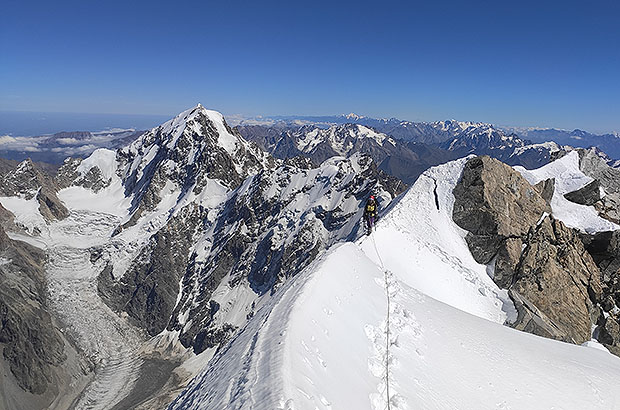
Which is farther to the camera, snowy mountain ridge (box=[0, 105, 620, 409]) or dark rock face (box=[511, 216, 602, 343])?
dark rock face (box=[511, 216, 602, 343])

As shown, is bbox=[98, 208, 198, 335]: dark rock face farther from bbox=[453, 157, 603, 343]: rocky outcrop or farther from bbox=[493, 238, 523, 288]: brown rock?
bbox=[493, 238, 523, 288]: brown rock

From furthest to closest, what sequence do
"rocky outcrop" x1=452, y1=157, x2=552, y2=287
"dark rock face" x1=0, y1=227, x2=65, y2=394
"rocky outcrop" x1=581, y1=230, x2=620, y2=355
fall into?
1. "dark rock face" x1=0, y1=227, x2=65, y2=394
2. "rocky outcrop" x1=452, y1=157, x2=552, y2=287
3. "rocky outcrop" x1=581, y1=230, x2=620, y2=355

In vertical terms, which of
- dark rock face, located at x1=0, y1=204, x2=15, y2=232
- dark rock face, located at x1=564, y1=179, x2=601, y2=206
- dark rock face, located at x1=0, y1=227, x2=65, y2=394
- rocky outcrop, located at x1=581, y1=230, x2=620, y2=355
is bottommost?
dark rock face, located at x1=0, y1=227, x2=65, y2=394

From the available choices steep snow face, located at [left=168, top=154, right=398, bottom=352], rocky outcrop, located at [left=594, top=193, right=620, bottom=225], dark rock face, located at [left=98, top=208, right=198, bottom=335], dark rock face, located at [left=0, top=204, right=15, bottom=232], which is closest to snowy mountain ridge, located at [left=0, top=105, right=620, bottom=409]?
rocky outcrop, located at [left=594, top=193, right=620, bottom=225]

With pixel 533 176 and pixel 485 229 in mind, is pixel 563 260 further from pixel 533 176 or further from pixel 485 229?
pixel 533 176

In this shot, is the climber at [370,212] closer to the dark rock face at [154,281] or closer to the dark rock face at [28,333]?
the dark rock face at [28,333]
